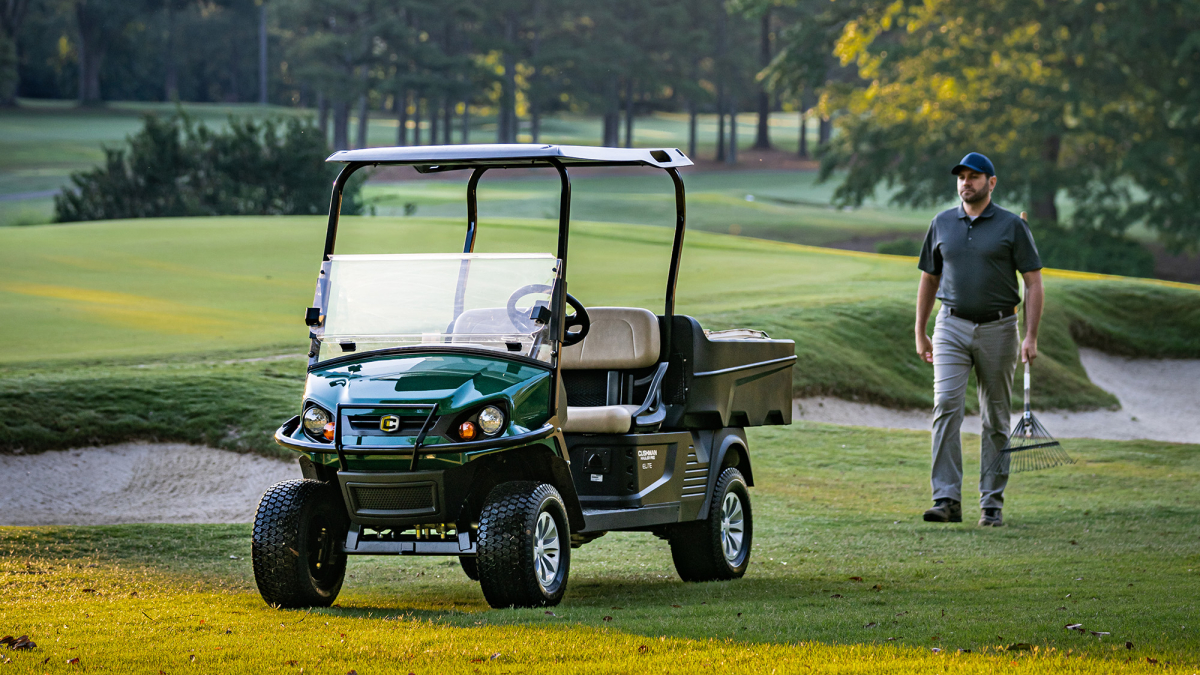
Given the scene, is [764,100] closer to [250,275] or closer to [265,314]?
[250,275]

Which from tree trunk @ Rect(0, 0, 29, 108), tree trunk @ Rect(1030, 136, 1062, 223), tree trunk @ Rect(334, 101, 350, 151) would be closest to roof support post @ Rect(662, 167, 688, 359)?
tree trunk @ Rect(1030, 136, 1062, 223)

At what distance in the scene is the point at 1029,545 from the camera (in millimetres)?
7887

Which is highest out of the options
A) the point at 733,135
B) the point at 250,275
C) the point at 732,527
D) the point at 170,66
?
the point at 170,66

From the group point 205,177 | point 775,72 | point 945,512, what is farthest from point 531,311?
point 775,72

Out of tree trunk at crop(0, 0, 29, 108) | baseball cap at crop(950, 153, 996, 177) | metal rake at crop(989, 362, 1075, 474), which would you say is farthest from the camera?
tree trunk at crop(0, 0, 29, 108)

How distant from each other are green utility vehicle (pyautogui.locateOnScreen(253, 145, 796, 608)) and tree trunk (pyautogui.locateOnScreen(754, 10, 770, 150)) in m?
52.4

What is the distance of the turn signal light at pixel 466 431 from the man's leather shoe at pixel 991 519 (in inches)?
175

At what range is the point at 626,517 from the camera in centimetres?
635

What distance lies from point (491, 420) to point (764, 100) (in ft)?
205

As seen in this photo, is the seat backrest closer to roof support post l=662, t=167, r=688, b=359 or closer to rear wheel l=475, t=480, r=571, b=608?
roof support post l=662, t=167, r=688, b=359

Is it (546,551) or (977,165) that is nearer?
(546,551)

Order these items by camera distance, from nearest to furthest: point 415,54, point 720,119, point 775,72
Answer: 1. point 775,72
2. point 415,54
3. point 720,119

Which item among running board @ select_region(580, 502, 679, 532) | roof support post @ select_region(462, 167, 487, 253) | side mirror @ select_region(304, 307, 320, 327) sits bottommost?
running board @ select_region(580, 502, 679, 532)

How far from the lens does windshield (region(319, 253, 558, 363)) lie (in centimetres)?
588
